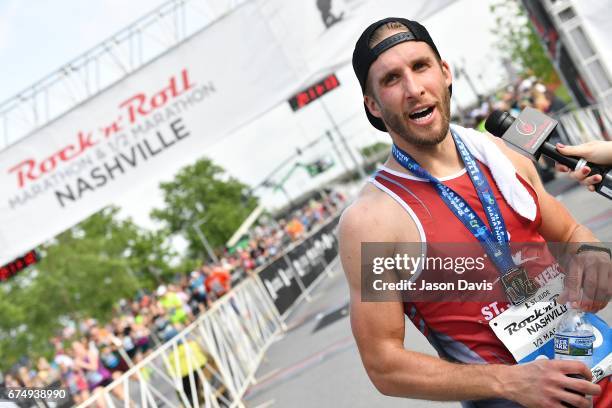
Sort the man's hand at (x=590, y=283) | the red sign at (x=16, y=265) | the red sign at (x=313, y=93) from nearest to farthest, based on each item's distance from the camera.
A: the man's hand at (x=590, y=283), the red sign at (x=313, y=93), the red sign at (x=16, y=265)

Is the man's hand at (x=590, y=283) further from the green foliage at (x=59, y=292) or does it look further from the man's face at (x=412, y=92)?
the green foliage at (x=59, y=292)

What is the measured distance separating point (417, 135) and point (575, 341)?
75cm

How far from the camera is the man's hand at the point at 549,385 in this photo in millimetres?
1705

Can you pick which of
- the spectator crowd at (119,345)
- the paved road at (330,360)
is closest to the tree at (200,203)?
the spectator crowd at (119,345)

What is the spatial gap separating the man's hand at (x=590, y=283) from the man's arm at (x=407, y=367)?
0.28m

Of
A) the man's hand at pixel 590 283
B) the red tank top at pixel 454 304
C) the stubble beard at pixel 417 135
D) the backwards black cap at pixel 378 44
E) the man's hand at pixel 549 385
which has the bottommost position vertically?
the man's hand at pixel 549 385

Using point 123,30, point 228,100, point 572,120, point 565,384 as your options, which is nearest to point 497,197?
point 565,384

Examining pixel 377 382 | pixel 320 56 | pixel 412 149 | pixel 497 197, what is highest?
pixel 320 56

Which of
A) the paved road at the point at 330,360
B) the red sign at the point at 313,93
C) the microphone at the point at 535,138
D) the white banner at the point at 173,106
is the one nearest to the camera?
the microphone at the point at 535,138

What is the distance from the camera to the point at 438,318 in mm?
2047

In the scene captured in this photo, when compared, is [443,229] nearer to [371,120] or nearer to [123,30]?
[371,120]

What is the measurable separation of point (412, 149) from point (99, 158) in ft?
27.6

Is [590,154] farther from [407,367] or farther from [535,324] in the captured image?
[407,367]

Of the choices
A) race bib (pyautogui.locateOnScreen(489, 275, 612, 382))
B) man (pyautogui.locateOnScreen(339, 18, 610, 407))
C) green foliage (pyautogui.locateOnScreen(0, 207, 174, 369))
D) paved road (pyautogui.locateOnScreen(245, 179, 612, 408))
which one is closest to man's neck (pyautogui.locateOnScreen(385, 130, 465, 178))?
man (pyautogui.locateOnScreen(339, 18, 610, 407))
